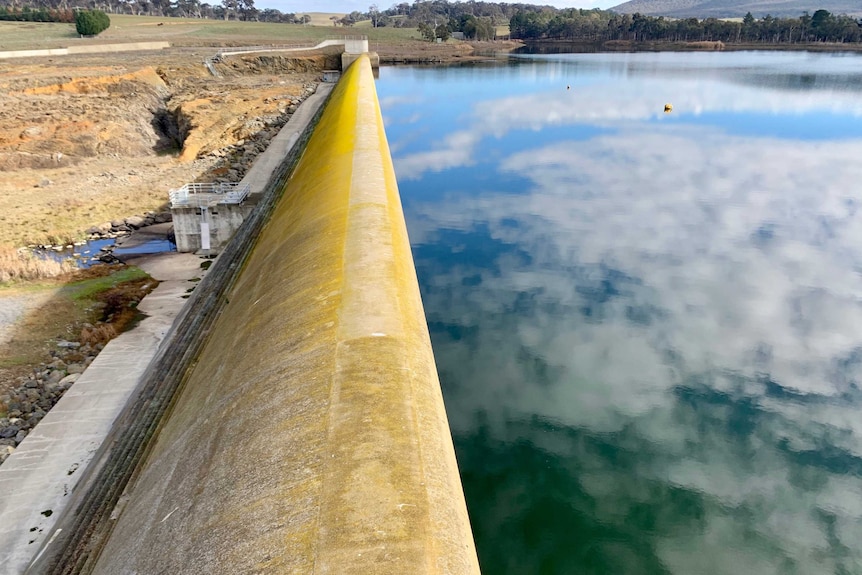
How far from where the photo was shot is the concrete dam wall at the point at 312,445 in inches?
199

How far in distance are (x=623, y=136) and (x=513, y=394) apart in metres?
27.8

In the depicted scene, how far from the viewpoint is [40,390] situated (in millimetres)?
11961

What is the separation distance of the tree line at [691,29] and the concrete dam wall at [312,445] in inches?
4475

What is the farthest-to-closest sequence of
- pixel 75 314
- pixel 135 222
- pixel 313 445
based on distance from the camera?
pixel 135 222 → pixel 75 314 → pixel 313 445

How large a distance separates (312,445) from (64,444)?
6.88 meters

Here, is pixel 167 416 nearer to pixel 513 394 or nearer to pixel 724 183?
pixel 513 394

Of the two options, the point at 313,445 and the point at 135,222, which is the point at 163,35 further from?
the point at 313,445

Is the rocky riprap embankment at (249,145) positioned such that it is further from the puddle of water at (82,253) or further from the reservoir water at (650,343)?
the reservoir water at (650,343)

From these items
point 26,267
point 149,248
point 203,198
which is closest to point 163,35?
Answer: point 149,248

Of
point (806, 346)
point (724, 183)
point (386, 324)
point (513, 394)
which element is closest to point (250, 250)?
point (513, 394)

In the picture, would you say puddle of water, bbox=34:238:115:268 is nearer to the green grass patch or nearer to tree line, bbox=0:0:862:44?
the green grass patch

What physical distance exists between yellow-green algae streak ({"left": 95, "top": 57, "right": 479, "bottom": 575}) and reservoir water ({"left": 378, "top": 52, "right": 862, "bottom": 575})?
149 inches

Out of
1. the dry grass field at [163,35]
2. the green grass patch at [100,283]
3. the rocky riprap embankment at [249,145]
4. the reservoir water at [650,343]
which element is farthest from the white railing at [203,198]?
the dry grass field at [163,35]

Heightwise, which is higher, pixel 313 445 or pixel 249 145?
pixel 249 145
